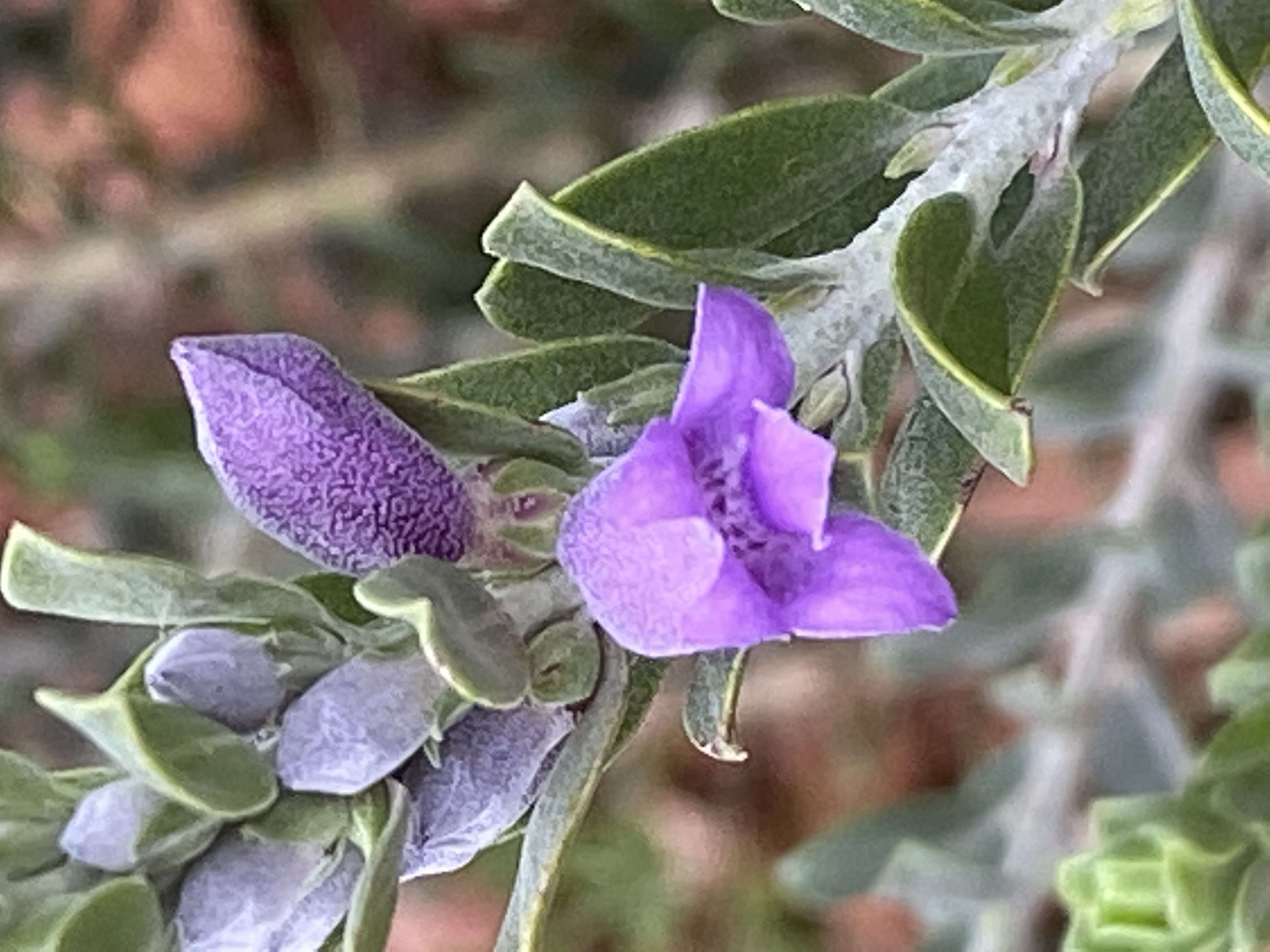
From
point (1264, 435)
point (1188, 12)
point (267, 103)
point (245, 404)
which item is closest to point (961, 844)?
point (1264, 435)

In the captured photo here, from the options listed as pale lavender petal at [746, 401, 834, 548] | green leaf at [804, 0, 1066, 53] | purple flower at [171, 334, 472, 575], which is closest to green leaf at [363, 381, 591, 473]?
purple flower at [171, 334, 472, 575]

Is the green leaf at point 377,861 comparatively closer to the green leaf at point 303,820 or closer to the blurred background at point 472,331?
the green leaf at point 303,820

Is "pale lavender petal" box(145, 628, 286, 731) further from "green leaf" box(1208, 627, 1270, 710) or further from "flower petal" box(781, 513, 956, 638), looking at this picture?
"green leaf" box(1208, 627, 1270, 710)

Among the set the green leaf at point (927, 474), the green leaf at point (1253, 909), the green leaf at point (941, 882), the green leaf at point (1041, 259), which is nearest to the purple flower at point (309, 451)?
the green leaf at point (927, 474)

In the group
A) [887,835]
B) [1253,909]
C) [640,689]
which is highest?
[640,689]

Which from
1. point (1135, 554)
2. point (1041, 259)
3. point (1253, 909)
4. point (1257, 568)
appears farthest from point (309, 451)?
point (1135, 554)

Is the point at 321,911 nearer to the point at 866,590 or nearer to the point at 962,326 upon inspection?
the point at 866,590
